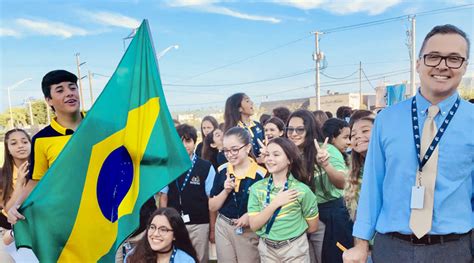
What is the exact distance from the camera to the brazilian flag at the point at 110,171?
195cm

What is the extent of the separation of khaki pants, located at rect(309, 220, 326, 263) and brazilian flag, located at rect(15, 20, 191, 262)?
1508 mm

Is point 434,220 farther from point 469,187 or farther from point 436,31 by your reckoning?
point 436,31

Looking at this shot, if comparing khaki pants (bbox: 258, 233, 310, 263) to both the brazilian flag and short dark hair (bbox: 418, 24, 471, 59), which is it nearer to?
the brazilian flag

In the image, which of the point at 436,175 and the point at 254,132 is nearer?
the point at 436,175

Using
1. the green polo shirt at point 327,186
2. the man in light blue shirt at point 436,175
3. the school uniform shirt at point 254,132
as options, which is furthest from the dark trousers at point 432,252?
the school uniform shirt at point 254,132

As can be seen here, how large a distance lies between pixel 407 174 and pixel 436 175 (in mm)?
119

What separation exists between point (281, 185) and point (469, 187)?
1443 mm

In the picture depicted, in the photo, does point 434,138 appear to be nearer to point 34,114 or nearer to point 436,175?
point 436,175

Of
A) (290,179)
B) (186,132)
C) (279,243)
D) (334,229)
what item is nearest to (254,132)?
(186,132)

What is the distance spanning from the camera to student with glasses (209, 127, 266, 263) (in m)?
3.05

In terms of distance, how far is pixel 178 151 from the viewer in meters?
2.15

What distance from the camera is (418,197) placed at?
63.1 inches

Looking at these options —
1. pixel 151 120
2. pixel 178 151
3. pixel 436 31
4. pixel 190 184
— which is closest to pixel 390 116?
pixel 436 31

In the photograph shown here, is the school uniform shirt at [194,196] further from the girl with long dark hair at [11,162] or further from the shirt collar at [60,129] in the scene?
the girl with long dark hair at [11,162]
